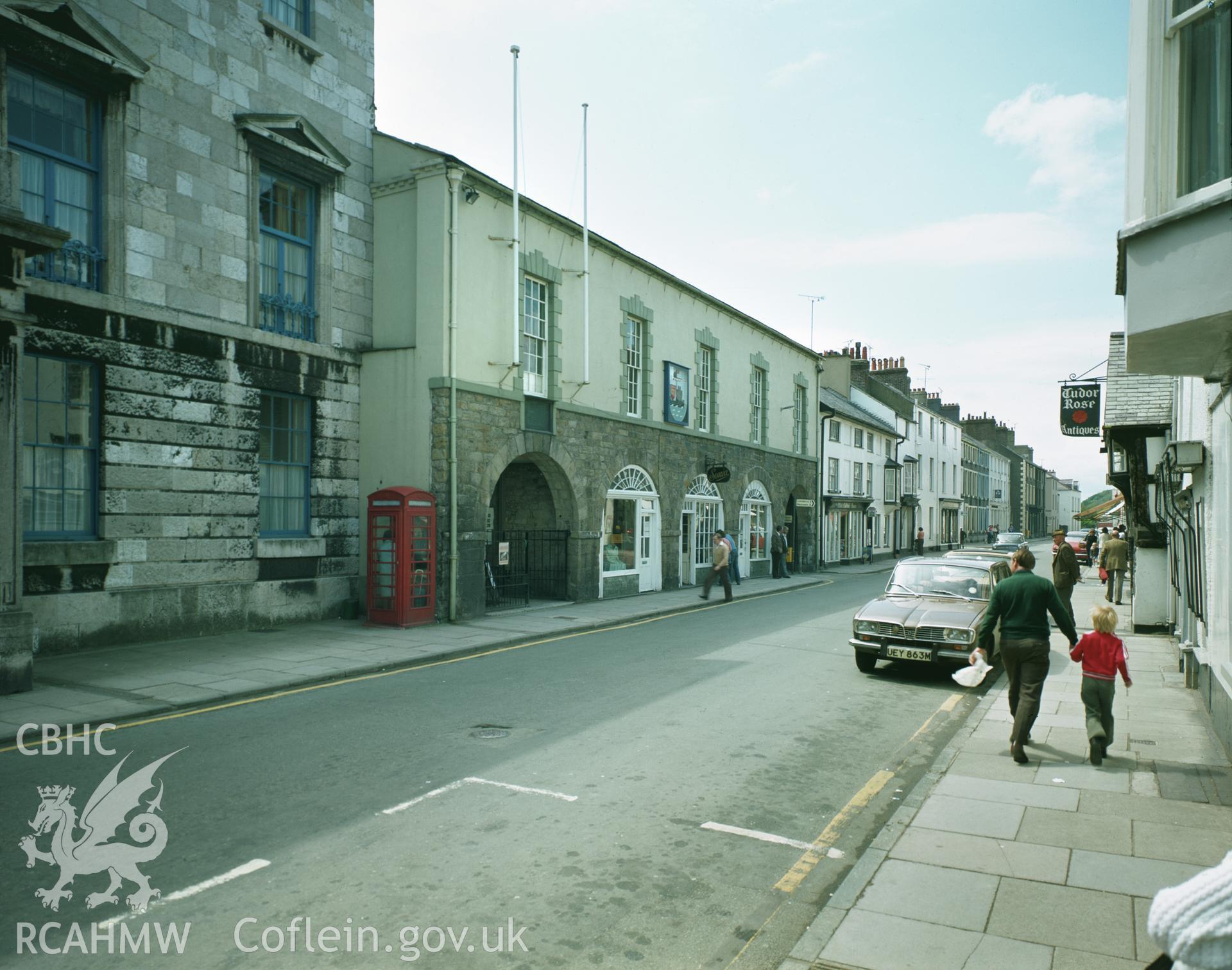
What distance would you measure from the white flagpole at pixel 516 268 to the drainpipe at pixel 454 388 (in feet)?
5.09

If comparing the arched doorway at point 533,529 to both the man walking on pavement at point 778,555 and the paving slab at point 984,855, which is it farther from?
the paving slab at point 984,855

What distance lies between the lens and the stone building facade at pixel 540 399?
1659 centimetres

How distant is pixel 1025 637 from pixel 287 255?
543 inches

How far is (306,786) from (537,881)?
244 cm

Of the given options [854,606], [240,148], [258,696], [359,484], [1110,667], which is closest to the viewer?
[1110,667]

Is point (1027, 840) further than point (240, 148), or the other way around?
point (240, 148)

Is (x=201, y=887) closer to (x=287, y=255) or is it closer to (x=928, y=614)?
(x=928, y=614)

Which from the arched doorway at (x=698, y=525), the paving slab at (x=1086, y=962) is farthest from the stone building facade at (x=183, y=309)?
the arched doorway at (x=698, y=525)

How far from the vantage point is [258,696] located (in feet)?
32.4

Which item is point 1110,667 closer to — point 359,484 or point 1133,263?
point 1133,263

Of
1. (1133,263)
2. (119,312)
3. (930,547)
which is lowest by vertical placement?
(930,547)

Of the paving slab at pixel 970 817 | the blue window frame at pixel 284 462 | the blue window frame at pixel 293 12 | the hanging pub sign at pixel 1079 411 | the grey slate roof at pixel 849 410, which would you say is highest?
the blue window frame at pixel 293 12

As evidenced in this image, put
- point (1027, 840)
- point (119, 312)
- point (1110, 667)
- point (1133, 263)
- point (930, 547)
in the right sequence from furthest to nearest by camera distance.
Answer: point (930, 547) < point (119, 312) < point (1110, 667) < point (1027, 840) < point (1133, 263)

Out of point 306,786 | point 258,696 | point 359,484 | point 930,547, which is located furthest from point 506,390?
point 930,547
